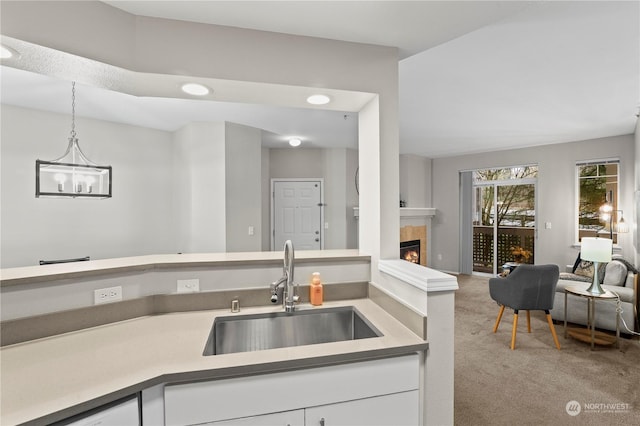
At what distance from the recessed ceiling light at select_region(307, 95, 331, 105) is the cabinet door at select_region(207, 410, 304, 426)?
5.32 ft

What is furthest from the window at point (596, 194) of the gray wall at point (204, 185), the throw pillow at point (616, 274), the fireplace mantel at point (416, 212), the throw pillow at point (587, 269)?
the gray wall at point (204, 185)

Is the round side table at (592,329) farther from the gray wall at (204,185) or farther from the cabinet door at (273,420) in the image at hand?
the gray wall at (204,185)

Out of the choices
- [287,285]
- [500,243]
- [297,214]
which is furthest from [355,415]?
[500,243]

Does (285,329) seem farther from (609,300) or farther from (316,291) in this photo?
(609,300)

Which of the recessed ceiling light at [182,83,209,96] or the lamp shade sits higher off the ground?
the recessed ceiling light at [182,83,209,96]

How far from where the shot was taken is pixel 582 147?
5.07 m

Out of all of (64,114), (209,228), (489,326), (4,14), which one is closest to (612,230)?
(489,326)

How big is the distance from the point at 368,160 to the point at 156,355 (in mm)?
1500

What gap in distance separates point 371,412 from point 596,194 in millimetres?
5757

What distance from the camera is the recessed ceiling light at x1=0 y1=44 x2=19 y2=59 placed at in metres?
1.30

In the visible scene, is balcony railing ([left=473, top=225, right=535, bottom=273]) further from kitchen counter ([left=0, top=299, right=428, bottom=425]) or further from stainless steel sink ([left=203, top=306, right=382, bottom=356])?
kitchen counter ([left=0, top=299, right=428, bottom=425])

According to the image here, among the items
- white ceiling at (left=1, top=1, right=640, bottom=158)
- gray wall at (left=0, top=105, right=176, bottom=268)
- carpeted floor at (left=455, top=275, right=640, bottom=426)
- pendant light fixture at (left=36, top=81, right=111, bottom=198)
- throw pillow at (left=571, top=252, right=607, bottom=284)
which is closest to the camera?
white ceiling at (left=1, top=1, right=640, bottom=158)

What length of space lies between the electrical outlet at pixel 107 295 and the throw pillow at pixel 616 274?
478cm

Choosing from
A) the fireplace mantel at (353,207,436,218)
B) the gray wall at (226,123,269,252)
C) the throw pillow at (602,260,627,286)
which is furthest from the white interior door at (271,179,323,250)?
the throw pillow at (602,260,627,286)
